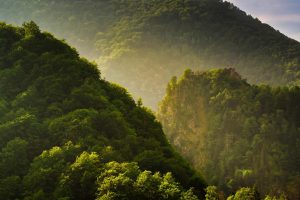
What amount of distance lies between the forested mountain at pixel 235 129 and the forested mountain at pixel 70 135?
40433mm

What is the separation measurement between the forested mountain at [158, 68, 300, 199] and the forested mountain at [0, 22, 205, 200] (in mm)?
40433

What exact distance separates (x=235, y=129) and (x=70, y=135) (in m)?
64.9

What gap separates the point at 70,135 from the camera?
127ft

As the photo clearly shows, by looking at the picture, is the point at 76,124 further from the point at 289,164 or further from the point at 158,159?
the point at 289,164

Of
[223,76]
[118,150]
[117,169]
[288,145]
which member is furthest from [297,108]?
[117,169]

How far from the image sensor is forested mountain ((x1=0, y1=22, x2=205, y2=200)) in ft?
106

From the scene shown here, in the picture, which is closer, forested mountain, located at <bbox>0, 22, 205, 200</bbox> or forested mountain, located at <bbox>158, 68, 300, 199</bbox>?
forested mountain, located at <bbox>0, 22, 205, 200</bbox>

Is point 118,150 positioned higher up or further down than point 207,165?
further down

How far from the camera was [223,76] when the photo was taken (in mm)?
106812

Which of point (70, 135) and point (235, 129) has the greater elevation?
point (235, 129)

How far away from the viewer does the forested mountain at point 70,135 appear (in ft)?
106

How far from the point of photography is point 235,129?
327ft

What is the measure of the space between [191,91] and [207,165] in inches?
789

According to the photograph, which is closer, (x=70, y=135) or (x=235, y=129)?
(x=70, y=135)
